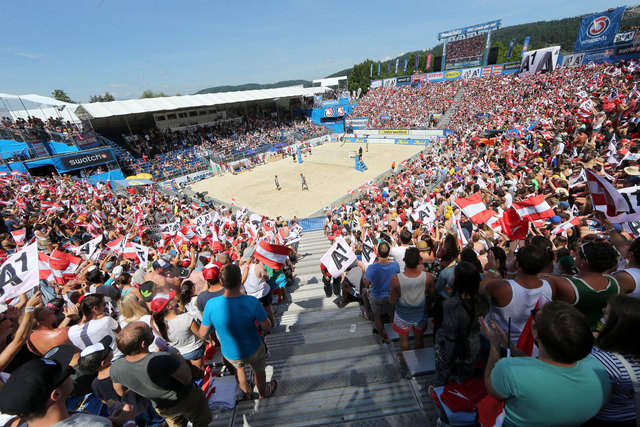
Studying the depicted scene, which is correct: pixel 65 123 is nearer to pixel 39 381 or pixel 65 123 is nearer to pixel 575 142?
pixel 39 381

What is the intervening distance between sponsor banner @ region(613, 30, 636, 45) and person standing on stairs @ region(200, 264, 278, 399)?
45586 millimetres

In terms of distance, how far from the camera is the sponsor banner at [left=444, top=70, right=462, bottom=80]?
154 feet

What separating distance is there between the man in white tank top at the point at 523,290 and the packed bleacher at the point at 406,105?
42.3m

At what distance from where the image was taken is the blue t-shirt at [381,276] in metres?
4.07

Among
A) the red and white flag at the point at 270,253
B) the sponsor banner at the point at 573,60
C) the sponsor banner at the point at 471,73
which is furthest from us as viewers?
the sponsor banner at the point at 471,73

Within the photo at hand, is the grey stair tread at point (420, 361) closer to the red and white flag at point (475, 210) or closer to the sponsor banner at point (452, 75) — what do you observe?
the red and white flag at point (475, 210)

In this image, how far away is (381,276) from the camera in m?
4.11

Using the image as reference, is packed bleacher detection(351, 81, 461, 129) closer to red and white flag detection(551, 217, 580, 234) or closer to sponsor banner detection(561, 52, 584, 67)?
sponsor banner detection(561, 52, 584, 67)

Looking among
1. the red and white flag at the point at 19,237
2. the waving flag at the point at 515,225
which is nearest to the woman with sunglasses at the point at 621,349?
the waving flag at the point at 515,225

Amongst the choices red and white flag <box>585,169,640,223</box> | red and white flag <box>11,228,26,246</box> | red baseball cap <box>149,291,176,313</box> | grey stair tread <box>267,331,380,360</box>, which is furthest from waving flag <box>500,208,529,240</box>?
red and white flag <box>11,228,26,246</box>

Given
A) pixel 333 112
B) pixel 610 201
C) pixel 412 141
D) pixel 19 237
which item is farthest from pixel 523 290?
pixel 333 112

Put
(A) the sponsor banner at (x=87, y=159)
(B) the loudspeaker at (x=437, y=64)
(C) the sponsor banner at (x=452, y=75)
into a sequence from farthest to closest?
(B) the loudspeaker at (x=437, y=64), (C) the sponsor banner at (x=452, y=75), (A) the sponsor banner at (x=87, y=159)

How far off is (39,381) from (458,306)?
3215 millimetres

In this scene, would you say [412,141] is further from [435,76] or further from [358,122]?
[435,76]
